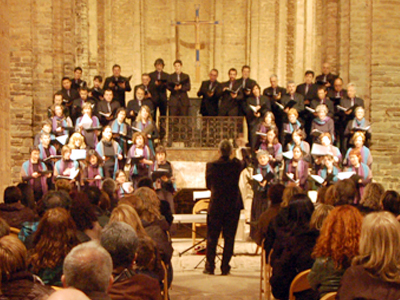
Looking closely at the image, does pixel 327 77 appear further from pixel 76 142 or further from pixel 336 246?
pixel 336 246

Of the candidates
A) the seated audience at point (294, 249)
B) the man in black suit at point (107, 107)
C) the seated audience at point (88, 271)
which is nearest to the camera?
the seated audience at point (88, 271)

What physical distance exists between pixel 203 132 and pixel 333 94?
3.41 metres

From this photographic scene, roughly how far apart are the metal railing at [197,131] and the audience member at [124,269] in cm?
1170

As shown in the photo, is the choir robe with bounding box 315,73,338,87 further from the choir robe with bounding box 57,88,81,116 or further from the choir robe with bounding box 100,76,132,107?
the choir robe with bounding box 57,88,81,116

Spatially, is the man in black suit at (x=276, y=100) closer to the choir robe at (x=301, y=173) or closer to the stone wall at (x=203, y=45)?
the stone wall at (x=203, y=45)

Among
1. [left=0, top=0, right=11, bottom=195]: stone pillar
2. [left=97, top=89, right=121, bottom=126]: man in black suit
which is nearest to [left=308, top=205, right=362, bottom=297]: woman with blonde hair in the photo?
[left=0, top=0, right=11, bottom=195]: stone pillar

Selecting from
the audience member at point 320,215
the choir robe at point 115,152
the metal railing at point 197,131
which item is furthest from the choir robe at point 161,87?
the audience member at point 320,215

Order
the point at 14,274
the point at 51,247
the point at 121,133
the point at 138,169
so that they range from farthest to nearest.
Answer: the point at 121,133, the point at 138,169, the point at 51,247, the point at 14,274

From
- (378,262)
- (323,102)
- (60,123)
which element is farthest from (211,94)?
(378,262)

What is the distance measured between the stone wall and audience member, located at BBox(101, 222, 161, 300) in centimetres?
Answer: 598

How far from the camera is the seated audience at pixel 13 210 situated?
22.1 ft

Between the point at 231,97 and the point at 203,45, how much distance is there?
675 cm

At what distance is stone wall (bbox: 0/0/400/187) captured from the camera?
14.6 m

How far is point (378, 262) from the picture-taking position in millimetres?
3590
